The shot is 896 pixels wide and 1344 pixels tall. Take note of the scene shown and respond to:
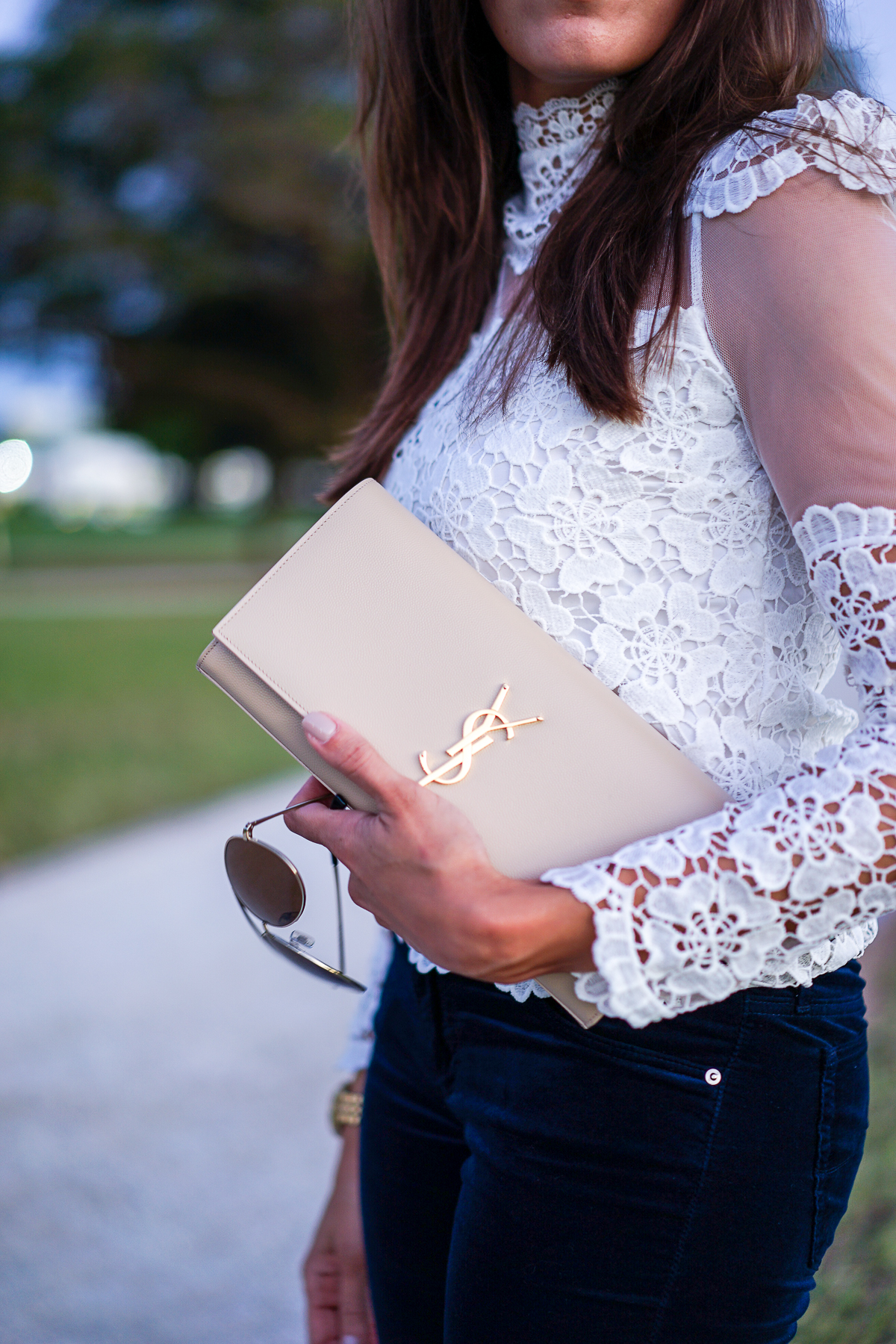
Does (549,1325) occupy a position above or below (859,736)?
below

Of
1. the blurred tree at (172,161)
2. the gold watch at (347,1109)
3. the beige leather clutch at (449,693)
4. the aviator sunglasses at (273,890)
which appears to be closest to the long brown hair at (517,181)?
the beige leather clutch at (449,693)

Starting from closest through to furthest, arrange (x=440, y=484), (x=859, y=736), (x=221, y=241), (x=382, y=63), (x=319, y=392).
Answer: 1. (x=859, y=736)
2. (x=440, y=484)
3. (x=382, y=63)
4. (x=221, y=241)
5. (x=319, y=392)

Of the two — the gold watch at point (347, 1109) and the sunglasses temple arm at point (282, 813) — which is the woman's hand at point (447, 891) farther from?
the gold watch at point (347, 1109)

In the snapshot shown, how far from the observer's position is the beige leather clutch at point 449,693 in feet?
Answer: 3.18

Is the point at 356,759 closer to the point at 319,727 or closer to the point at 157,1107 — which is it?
the point at 319,727

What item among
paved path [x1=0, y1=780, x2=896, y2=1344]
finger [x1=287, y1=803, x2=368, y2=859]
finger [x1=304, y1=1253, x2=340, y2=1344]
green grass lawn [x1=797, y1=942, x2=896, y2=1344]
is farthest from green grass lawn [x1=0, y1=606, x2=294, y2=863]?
finger [x1=287, y1=803, x2=368, y2=859]

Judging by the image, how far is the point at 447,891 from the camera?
87 centimetres

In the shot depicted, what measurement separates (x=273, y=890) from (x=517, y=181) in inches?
39.9

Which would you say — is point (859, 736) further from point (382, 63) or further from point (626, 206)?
point (382, 63)

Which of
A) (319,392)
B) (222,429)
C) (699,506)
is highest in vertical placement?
(699,506)

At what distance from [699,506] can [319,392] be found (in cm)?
2719

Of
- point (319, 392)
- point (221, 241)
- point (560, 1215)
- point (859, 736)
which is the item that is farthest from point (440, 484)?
point (319, 392)

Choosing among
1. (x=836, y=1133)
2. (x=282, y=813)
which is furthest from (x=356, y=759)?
(x=836, y=1133)

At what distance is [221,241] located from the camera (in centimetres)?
1977
